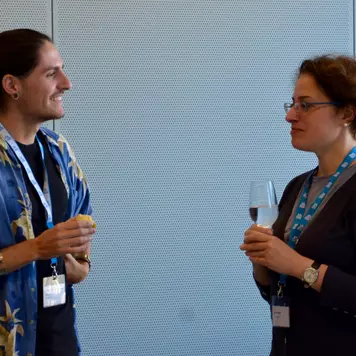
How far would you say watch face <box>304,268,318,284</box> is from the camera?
7.05 feet

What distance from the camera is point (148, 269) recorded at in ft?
13.6

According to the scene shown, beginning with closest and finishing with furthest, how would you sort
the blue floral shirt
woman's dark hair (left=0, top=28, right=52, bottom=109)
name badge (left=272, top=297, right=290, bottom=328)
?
name badge (left=272, top=297, right=290, bottom=328) < the blue floral shirt < woman's dark hair (left=0, top=28, right=52, bottom=109)

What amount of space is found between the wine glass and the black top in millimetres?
736

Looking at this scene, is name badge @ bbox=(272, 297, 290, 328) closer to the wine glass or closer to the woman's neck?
the wine glass

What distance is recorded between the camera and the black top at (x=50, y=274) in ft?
7.95

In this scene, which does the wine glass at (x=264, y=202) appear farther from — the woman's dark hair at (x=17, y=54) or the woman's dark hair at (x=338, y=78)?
the woman's dark hair at (x=17, y=54)

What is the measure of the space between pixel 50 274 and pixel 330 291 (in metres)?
0.96

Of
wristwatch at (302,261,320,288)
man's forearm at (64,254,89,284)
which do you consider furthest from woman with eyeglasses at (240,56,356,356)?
man's forearm at (64,254,89,284)

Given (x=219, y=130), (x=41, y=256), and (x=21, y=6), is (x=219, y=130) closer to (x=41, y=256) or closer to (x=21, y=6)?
(x=21, y=6)

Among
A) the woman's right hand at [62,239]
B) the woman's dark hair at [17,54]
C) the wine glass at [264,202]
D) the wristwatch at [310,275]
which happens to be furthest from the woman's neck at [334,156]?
the woman's dark hair at [17,54]

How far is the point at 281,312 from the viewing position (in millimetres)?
2268

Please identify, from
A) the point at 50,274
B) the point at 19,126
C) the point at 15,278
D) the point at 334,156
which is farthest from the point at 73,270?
the point at 334,156

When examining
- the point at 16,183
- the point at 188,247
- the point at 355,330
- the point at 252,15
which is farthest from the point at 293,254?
the point at 252,15

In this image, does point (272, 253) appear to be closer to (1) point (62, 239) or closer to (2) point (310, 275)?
(2) point (310, 275)
